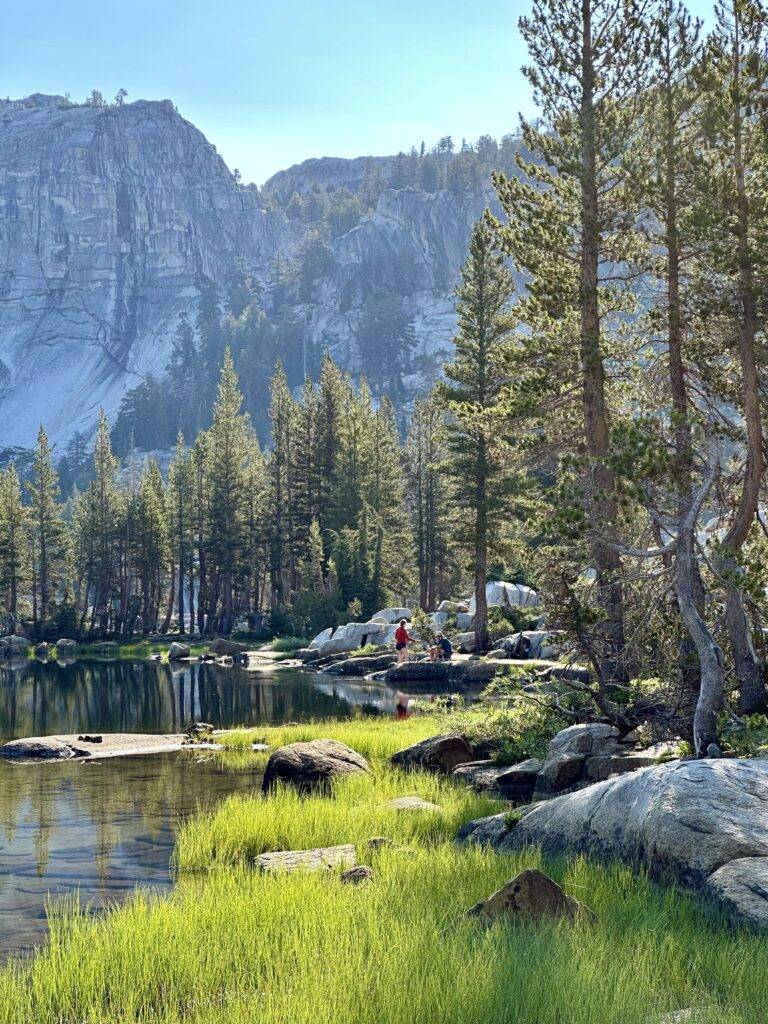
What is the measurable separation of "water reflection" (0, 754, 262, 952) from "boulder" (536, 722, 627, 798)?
485cm

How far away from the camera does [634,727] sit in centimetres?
1462

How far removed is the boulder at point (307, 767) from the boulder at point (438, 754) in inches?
53.2

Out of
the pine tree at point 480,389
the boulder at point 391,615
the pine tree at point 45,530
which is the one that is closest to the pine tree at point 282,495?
the boulder at point 391,615

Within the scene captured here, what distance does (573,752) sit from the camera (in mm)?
14391

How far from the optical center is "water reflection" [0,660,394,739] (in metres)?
27.2

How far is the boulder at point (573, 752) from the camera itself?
13.7 meters

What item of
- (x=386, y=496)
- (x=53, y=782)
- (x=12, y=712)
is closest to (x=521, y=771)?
(x=53, y=782)

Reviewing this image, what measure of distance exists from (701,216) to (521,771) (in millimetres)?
8705

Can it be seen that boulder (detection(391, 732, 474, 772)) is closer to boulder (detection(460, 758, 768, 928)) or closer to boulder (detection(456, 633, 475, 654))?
boulder (detection(460, 758, 768, 928))

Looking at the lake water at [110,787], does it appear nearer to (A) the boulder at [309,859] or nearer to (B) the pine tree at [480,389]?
(A) the boulder at [309,859]

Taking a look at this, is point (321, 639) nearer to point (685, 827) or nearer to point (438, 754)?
point (438, 754)

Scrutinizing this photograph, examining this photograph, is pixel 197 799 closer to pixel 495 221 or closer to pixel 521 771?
pixel 521 771

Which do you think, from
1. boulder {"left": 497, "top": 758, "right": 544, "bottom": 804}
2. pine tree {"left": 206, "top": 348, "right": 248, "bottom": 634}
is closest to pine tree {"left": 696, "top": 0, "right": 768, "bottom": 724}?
boulder {"left": 497, "top": 758, "right": 544, "bottom": 804}

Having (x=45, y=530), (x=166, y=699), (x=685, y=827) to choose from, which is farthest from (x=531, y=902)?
(x=45, y=530)
